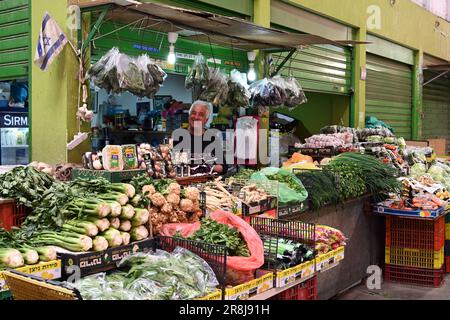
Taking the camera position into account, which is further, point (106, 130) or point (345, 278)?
point (106, 130)

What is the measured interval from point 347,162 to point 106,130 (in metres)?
3.90

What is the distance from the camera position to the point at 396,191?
7.35m

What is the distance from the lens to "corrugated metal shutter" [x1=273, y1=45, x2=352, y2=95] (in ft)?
32.0

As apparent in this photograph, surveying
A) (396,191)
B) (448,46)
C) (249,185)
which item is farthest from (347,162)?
(448,46)

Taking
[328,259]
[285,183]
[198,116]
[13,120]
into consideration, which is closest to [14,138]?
[13,120]

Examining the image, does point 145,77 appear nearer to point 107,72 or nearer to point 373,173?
point 107,72

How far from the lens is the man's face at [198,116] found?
7.05 meters

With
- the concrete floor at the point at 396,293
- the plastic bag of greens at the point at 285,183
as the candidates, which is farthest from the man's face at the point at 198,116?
the concrete floor at the point at 396,293

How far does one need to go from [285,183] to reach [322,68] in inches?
206

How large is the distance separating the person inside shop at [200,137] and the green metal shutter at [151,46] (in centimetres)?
63

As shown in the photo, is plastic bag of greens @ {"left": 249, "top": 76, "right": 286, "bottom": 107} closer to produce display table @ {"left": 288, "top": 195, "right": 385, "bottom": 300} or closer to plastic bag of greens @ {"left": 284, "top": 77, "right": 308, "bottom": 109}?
plastic bag of greens @ {"left": 284, "top": 77, "right": 308, "bottom": 109}

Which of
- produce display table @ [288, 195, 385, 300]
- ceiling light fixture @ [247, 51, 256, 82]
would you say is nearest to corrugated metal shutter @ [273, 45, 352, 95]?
ceiling light fixture @ [247, 51, 256, 82]

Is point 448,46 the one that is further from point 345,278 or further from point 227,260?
point 227,260
